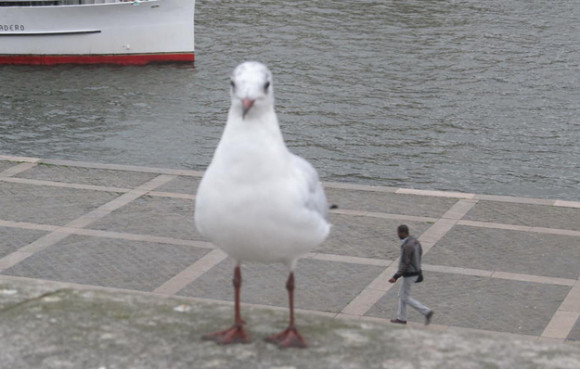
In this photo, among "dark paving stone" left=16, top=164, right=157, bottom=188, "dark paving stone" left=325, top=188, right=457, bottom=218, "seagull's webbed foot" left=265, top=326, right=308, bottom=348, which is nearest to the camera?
"seagull's webbed foot" left=265, top=326, right=308, bottom=348

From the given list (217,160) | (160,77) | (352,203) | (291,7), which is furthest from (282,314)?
(291,7)

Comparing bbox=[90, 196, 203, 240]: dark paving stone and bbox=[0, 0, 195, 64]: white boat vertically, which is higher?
bbox=[90, 196, 203, 240]: dark paving stone

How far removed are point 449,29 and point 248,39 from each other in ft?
24.4

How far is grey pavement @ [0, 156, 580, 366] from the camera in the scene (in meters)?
12.0

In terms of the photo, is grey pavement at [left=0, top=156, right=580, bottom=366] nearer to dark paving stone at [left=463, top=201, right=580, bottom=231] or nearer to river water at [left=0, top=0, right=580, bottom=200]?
dark paving stone at [left=463, top=201, right=580, bottom=231]

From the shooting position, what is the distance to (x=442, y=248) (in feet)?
46.3

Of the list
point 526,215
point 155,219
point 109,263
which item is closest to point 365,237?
point 526,215

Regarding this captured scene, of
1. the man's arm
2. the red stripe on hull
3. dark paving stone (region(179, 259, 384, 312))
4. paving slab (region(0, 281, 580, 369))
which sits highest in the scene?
paving slab (region(0, 281, 580, 369))

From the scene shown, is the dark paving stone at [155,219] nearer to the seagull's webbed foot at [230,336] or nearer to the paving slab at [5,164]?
the paving slab at [5,164]

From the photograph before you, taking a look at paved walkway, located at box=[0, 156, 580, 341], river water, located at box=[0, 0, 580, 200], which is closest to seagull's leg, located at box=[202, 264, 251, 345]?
paved walkway, located at box=[0, 156, 580, 341]

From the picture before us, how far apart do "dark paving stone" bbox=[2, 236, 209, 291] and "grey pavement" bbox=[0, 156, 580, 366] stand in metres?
0.02

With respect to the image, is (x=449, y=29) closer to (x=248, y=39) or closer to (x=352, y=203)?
(x=248, y=39)

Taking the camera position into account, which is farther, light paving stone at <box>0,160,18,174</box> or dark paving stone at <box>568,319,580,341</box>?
light paving stone at <box>0,160,18,174</box>

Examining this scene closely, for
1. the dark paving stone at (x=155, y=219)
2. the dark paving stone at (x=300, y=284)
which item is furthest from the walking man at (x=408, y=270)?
the dark paving stone at (x=155, y=219)
